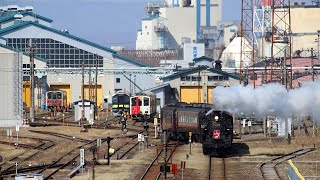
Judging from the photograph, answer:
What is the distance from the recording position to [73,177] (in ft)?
121

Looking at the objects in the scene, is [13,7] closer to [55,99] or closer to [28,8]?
[28,8]

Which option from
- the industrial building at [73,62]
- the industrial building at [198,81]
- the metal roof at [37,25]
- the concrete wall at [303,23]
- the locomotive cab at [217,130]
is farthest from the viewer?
the concrete wall at [303,23]

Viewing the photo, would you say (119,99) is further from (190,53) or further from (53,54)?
(190,53)

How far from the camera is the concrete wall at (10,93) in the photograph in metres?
69.8

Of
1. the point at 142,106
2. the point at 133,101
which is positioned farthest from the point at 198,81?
the point at 142,106

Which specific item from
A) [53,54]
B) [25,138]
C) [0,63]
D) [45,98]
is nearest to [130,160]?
[25,138]

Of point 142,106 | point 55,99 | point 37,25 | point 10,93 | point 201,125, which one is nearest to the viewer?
point 201,125

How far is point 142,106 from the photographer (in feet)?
260

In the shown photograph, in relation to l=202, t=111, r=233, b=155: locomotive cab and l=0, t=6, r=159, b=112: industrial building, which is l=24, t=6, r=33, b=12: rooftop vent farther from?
l=202, t=111, r=233, b=155: locomotive cab

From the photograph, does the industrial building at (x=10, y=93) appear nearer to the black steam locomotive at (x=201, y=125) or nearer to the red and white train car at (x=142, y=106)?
the red and white train car at (x=142, y=106)

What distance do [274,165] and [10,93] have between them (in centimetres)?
3377

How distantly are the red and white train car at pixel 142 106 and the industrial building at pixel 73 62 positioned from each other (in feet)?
84.8

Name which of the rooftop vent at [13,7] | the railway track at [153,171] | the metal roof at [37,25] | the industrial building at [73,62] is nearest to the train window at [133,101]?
the industrial building at [73,62]

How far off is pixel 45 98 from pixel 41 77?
3.26m
